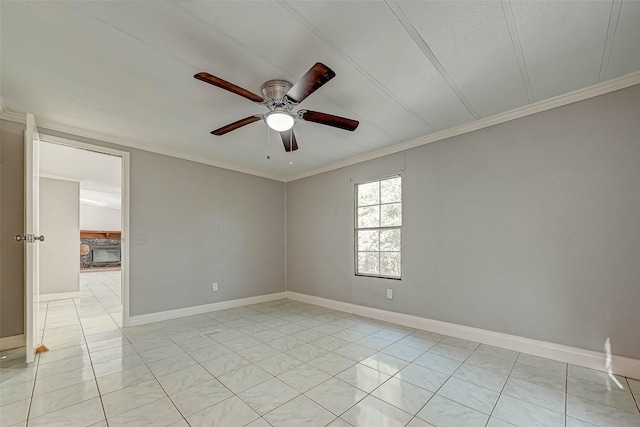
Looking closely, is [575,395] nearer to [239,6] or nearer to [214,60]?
[239,6]

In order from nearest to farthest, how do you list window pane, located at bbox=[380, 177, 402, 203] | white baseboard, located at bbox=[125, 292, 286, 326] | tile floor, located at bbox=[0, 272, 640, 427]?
1. tile floor, located at bbox=[0, 272, 640, 427]
2. white baseboard, located at bbox=[125, 292, 286, 326]
3. window pane, located at bbox=[380, 177, 402, 203]

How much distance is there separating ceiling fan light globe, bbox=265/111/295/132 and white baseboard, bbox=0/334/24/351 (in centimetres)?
345

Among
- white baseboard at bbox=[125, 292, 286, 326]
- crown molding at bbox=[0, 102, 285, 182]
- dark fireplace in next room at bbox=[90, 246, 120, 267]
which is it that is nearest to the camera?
crown molding at bbox=[0, 102, 285, 182]

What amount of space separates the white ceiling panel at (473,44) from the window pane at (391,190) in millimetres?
1490

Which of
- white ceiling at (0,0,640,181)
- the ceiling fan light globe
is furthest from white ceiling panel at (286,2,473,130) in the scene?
the ceiling fan light globe

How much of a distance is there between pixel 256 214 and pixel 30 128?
2.99 metres

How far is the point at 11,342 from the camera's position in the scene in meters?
2.78

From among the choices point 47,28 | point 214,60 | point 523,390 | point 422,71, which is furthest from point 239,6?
point 523,390

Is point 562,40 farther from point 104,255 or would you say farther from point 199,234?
point 104,255

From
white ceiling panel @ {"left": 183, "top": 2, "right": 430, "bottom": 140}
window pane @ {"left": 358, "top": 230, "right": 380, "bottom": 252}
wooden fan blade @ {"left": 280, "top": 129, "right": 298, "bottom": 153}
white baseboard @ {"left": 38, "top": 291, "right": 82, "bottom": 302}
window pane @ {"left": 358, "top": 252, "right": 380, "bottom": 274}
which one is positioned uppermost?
white ceiling panel @ {"left": 183, "top": 2, "right": 430, "bottom": 140}

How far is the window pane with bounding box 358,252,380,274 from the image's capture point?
3.98m

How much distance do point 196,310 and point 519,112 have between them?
15.6 ft

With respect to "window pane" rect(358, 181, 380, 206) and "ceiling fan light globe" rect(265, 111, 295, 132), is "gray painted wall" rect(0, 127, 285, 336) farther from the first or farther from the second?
"ceiling fan light globe" rect(265, 111, 295, 132)

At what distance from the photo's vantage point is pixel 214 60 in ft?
6.32
